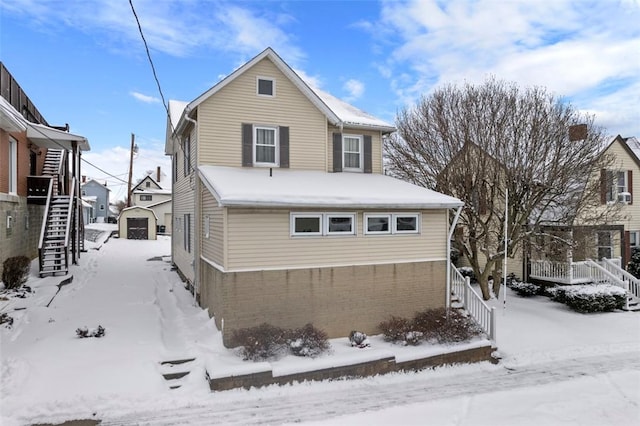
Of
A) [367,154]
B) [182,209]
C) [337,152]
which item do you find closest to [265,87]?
[337,152]

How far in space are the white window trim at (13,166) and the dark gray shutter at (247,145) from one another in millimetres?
8786

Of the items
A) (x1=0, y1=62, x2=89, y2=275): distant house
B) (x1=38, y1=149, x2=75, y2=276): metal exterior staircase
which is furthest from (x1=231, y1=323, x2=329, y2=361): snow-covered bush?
(x1=38, y1=149, x2=75, y2=276): metal exterior staircase

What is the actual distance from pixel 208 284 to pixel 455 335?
7007mm

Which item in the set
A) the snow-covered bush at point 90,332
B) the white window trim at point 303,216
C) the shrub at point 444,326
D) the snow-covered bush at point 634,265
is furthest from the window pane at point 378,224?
the snow-covered bush at point 634,265

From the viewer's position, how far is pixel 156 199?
47188 mm

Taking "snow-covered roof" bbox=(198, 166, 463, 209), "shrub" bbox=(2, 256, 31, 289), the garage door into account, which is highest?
"snow-covered roof" bbox=(198, 166, 463, 209)

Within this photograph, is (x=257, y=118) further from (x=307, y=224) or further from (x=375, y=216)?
(x=375, y=216)

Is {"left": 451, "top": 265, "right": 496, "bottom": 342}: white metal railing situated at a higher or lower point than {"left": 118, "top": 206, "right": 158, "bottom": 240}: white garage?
lower

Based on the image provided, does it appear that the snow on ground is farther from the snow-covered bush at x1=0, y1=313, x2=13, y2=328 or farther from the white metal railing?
the white metal railing

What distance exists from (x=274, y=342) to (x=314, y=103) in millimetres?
8180

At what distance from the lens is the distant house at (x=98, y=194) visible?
182ft

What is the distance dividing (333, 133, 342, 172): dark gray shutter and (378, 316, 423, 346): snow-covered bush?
5755 mm

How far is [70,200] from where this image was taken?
16.3m

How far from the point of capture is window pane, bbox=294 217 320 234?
415 inches
